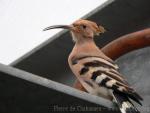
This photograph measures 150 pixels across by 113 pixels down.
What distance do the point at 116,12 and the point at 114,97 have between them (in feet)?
3.44

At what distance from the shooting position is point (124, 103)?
2.03 m

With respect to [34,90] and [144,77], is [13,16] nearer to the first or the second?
[144,77]

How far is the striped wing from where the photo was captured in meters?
2.16

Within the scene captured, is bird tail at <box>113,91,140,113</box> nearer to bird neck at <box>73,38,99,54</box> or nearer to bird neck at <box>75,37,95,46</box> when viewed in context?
bird neck at <box>73,38,99,54</box>

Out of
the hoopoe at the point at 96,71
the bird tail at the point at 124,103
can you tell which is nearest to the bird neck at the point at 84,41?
the hoopoe at the point at 96,71

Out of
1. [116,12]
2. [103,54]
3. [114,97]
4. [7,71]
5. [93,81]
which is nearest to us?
→ [7,71]

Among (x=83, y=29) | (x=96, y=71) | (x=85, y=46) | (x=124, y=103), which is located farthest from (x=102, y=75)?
(x=83, y=29)

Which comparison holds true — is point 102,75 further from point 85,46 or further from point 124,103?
point 85,46

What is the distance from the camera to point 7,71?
1.61m

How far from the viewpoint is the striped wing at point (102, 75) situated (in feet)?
7.07

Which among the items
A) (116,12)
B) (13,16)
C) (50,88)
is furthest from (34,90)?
(13,16)

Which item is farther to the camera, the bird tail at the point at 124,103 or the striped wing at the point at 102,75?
the striped wing at the point at 102,75

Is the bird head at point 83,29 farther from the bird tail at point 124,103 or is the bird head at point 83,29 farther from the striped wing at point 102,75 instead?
the bird tail at point 124,103

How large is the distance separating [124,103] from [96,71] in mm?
358
